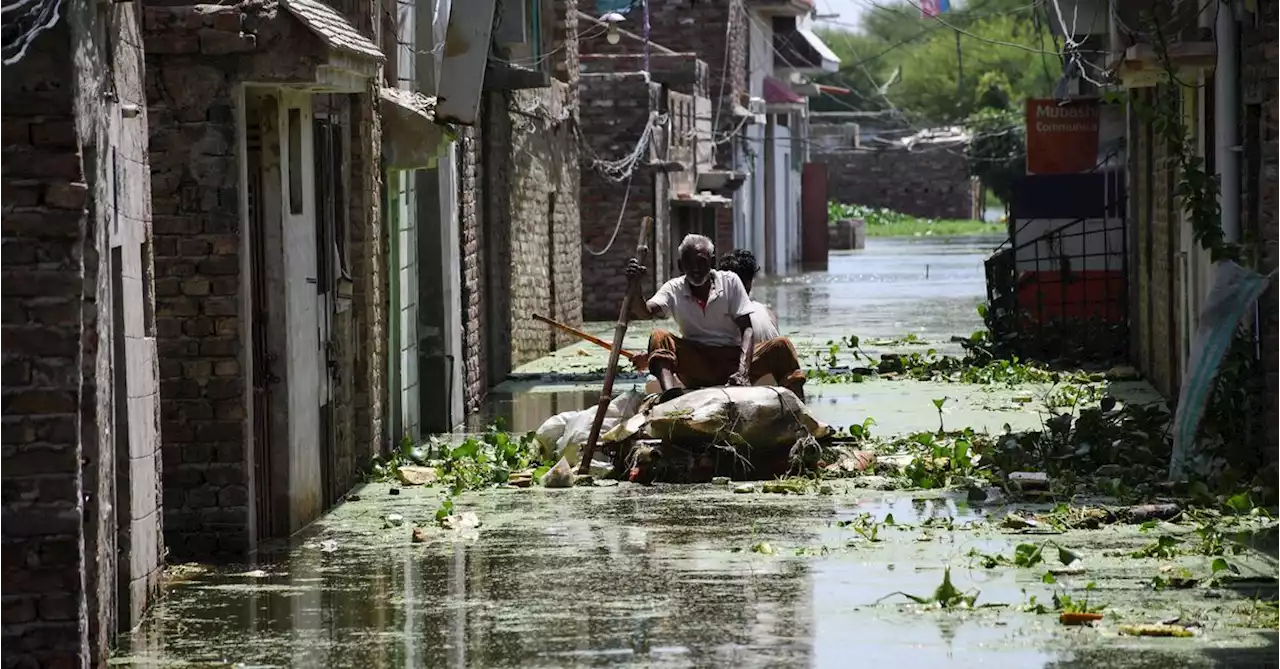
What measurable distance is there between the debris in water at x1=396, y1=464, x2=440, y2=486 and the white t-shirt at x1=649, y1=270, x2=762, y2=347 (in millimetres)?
1791

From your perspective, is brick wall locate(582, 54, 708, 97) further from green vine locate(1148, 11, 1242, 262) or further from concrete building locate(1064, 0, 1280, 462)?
green vine locate(1148, 11, 1242, 262)

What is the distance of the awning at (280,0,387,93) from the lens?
424 inches

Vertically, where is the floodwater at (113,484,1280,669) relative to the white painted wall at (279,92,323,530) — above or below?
below

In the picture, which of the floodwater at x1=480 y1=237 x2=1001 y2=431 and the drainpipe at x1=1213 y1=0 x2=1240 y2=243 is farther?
the floodwater at x1=480 y1=237 x2=1001 y2=431

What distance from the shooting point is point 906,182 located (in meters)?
80.8

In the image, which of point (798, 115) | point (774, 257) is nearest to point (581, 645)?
point (774, 257)

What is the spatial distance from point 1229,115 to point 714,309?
3380 millimetres

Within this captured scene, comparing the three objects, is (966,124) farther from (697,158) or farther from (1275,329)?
(1275,329)

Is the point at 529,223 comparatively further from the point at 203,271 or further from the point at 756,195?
the point at 756,195

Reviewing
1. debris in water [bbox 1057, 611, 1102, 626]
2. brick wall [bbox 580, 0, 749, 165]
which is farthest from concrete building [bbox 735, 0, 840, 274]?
debris in water [bbox 1057, 611, 1102, 626]

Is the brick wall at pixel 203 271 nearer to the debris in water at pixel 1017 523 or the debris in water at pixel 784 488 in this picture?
the debris in water at pixel 784 488

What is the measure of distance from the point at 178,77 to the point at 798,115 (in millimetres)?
48809

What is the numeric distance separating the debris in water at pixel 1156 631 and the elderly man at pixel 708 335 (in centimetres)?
613

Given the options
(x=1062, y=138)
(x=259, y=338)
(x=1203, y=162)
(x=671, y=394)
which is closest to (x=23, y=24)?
(x=259, y=338)
